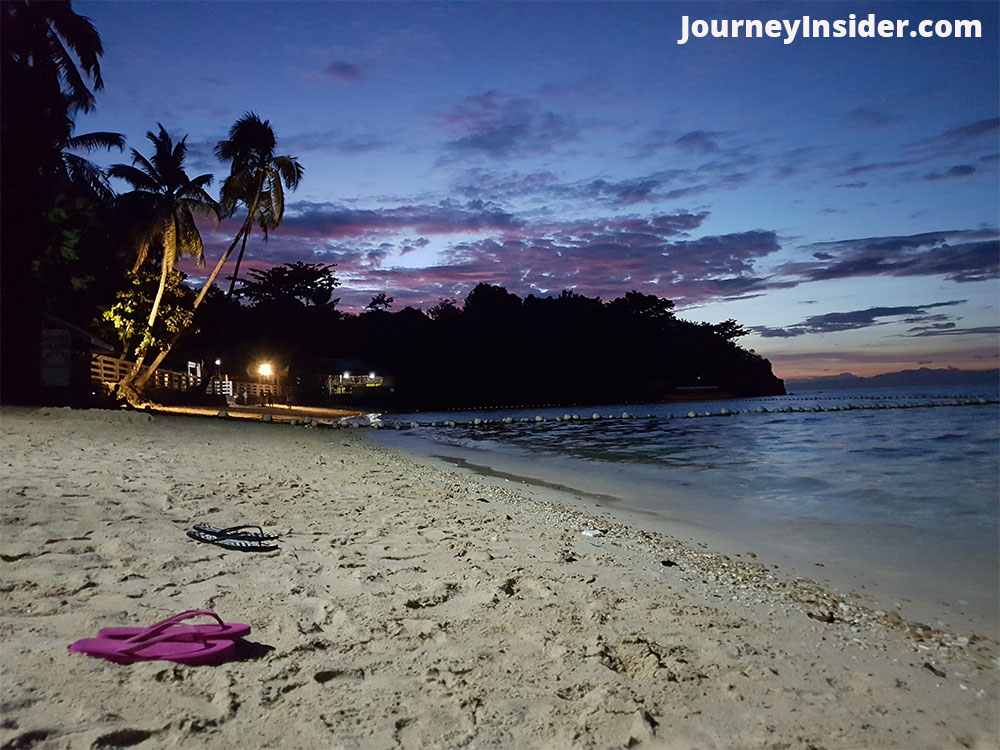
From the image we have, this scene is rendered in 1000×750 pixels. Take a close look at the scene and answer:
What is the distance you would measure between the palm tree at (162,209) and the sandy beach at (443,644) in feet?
Result: 64.8

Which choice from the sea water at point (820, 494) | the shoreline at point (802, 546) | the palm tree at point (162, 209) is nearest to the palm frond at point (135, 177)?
the palm tree at point (162, 209)

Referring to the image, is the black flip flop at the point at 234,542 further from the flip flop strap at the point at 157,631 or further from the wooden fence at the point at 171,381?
the wooden fence at the point at 171,381

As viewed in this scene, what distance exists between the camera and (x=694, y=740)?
241cm

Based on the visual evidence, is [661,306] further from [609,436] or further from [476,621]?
[476,621]

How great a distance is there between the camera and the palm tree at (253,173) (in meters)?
25.2

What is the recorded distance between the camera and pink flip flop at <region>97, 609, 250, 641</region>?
281 centimetres

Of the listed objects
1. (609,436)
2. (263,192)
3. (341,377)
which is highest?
(263,192)

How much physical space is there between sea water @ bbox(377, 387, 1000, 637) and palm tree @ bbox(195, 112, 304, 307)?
11335mm

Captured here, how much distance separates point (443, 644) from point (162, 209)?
2532 centimetres

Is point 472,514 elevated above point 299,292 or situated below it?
below

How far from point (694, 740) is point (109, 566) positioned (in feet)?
11.5

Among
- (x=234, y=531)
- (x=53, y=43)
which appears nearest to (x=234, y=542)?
(x=234, y=531)

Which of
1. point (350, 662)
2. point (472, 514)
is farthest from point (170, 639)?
point (472, 514)

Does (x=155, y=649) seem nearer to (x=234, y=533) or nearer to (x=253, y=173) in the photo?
(x=234, y=533)
